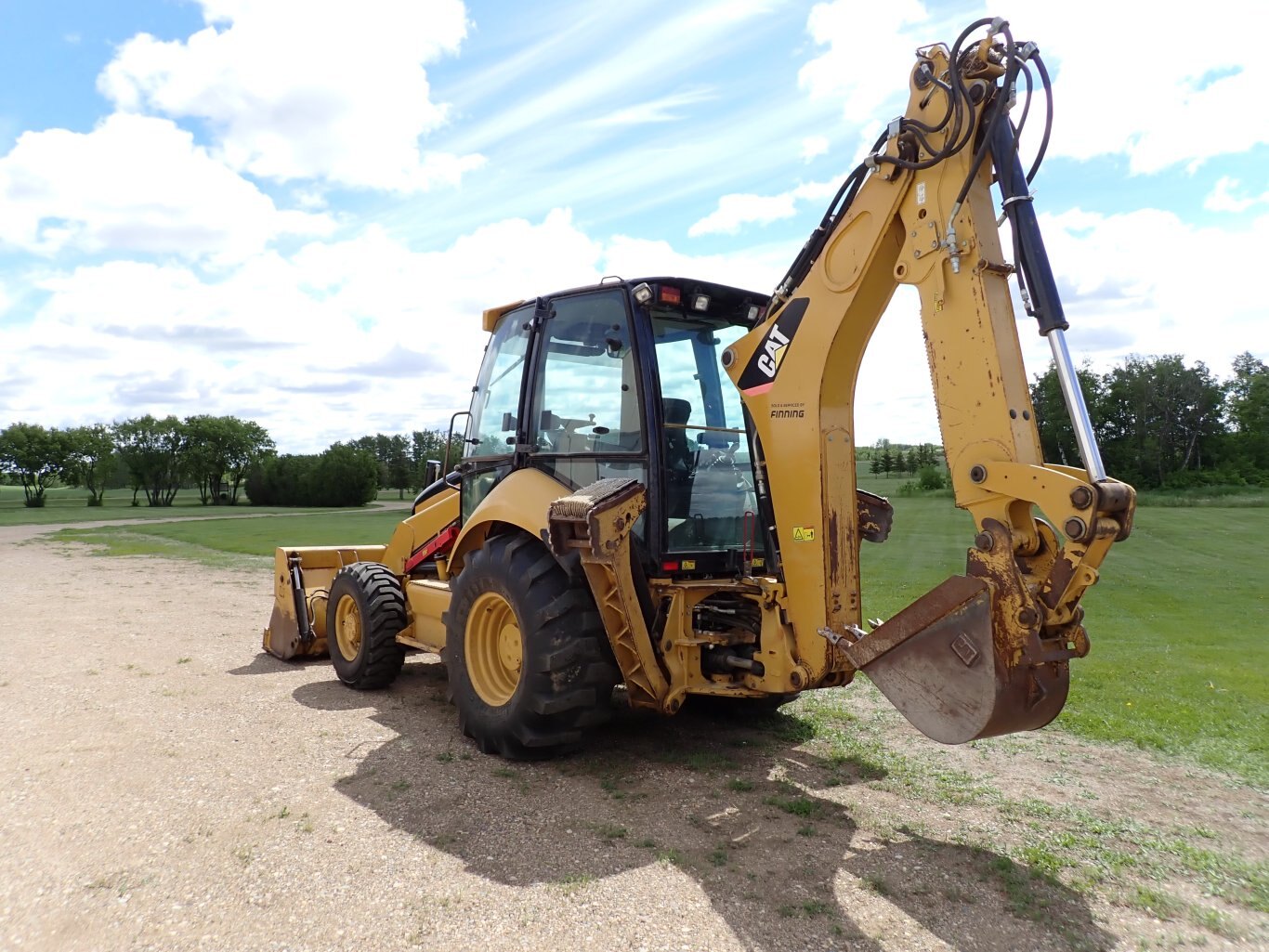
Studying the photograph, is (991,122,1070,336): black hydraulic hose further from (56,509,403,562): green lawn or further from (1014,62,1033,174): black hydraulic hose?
(56,509,403,562): green lawn

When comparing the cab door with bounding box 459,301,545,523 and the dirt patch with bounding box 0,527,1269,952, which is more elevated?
the cab door with bounding box 459,301,545,523

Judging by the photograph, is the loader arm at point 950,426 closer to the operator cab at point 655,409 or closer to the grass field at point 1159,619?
the operator cab at point 655,409

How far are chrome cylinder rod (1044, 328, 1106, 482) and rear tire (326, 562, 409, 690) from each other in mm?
5702

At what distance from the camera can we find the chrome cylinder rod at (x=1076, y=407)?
12.2 feet

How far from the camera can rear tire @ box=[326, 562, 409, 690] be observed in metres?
7.64

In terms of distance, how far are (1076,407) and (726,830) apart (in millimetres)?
2695

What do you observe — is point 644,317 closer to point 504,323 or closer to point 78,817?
point 504,323

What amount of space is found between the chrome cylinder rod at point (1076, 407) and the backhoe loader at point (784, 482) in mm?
14

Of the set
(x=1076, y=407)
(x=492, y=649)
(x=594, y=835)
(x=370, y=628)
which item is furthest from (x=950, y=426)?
(x=370, y=628)

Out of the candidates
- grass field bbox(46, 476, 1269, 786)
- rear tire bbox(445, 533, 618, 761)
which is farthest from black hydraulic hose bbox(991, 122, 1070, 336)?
grass field bbox(46, 476, 1269, 786)

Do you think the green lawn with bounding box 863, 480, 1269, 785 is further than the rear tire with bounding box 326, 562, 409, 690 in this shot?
No

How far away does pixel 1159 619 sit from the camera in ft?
39.6

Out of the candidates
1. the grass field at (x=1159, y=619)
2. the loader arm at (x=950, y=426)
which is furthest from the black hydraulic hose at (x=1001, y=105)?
the grass field at (x=1159, y=619)

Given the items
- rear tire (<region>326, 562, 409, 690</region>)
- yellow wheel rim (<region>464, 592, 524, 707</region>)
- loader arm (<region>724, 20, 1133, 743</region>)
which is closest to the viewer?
loader arm (<region>724, 20, 1133, 743</region>)
